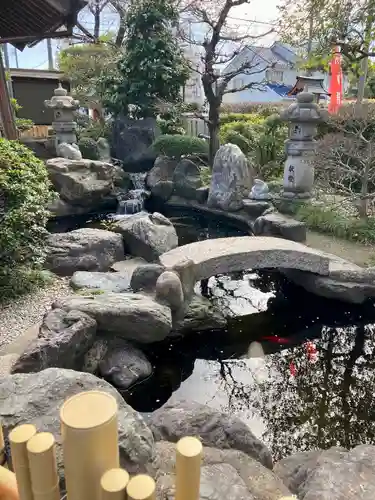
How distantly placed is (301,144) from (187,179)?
3.81 meters

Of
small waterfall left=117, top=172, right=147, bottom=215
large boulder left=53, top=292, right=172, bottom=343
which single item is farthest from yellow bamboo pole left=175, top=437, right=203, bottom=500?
small waterfall left=117, top=172, right=147, bottom=215

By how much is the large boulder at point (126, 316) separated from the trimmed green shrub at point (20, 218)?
4.37 feet

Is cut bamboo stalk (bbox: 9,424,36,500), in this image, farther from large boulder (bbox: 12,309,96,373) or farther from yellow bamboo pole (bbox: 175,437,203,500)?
large boulder (bbox: 12,309,96,373)

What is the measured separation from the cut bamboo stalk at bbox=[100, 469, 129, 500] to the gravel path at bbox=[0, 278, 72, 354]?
158 inches

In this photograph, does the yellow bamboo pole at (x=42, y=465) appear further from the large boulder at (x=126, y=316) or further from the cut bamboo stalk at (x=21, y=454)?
the large boulder at (x=126, y=316)

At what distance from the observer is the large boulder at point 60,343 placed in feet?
12.7

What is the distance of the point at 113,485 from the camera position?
897mm

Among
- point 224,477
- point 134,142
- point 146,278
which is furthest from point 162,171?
point 224,477

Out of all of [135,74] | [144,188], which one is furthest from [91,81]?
[144,188]

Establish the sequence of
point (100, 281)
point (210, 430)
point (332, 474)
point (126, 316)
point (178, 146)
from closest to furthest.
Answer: point (332, 474) < point (210, 430) < point (126, 316) < point (100, 281) < point (178, 146)

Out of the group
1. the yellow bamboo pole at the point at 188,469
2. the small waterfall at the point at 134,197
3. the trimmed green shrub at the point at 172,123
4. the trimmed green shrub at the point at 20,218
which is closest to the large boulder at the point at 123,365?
the trimmed green shrub at the point at 20,218

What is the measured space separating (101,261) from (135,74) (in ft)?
34.0

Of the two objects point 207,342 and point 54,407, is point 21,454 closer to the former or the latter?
point 54,407

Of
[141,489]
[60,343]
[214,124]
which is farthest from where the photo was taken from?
[214,124]
